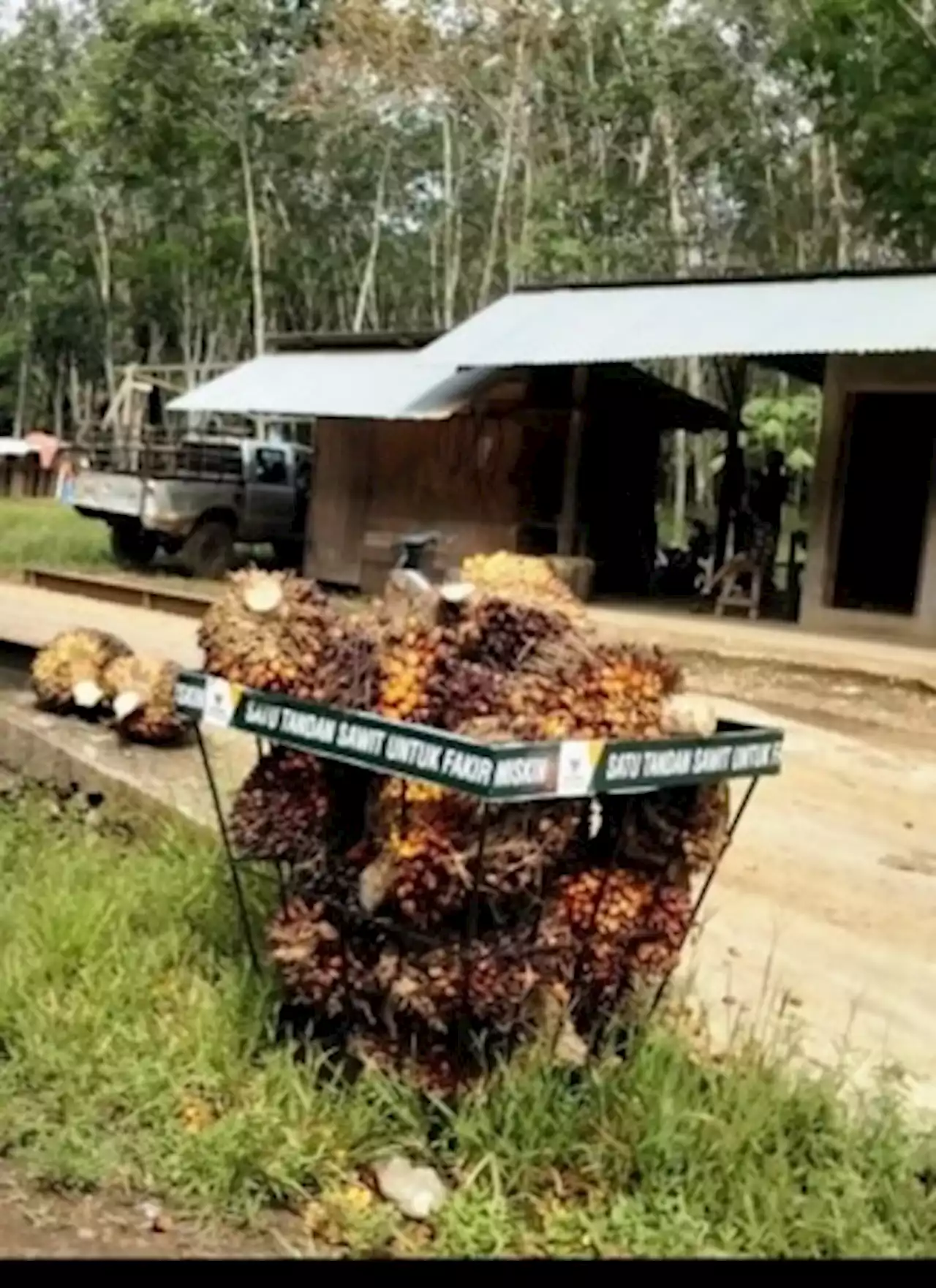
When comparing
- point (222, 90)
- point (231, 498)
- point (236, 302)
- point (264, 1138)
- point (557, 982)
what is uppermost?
point (222, 90)

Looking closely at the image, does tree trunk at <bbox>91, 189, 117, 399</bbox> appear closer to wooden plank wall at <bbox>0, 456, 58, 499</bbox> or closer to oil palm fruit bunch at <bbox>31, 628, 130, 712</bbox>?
wooden plank wall at <bbox>0, 456, 58, 499</bbox>

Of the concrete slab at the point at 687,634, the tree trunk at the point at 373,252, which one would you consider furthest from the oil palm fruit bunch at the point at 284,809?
the concrete slab at the point at 687,634

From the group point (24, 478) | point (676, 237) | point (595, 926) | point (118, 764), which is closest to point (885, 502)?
point (676, 237)

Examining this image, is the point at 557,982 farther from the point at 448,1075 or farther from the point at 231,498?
the point at 231,498

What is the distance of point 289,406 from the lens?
519cm

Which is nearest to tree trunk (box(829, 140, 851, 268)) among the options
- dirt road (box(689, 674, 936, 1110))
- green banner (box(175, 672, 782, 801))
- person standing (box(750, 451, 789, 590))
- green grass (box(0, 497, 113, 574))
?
person standing (box(750, 451, 789, 590))

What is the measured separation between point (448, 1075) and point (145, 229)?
1.89m

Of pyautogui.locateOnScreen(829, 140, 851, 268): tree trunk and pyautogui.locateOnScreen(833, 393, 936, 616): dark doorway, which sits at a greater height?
pyautogui.locateOnScreen(829, 140, 851, 268): tree trunk

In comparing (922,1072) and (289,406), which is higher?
(289,406)

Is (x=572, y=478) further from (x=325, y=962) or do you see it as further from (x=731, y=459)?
(x=325, y=962)

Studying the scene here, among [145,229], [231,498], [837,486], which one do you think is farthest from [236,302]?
[837,486]

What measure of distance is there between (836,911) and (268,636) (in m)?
1.08

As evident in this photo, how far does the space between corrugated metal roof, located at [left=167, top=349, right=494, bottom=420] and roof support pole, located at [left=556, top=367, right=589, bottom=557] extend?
32 cm

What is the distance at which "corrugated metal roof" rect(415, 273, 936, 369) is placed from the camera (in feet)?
16.9
